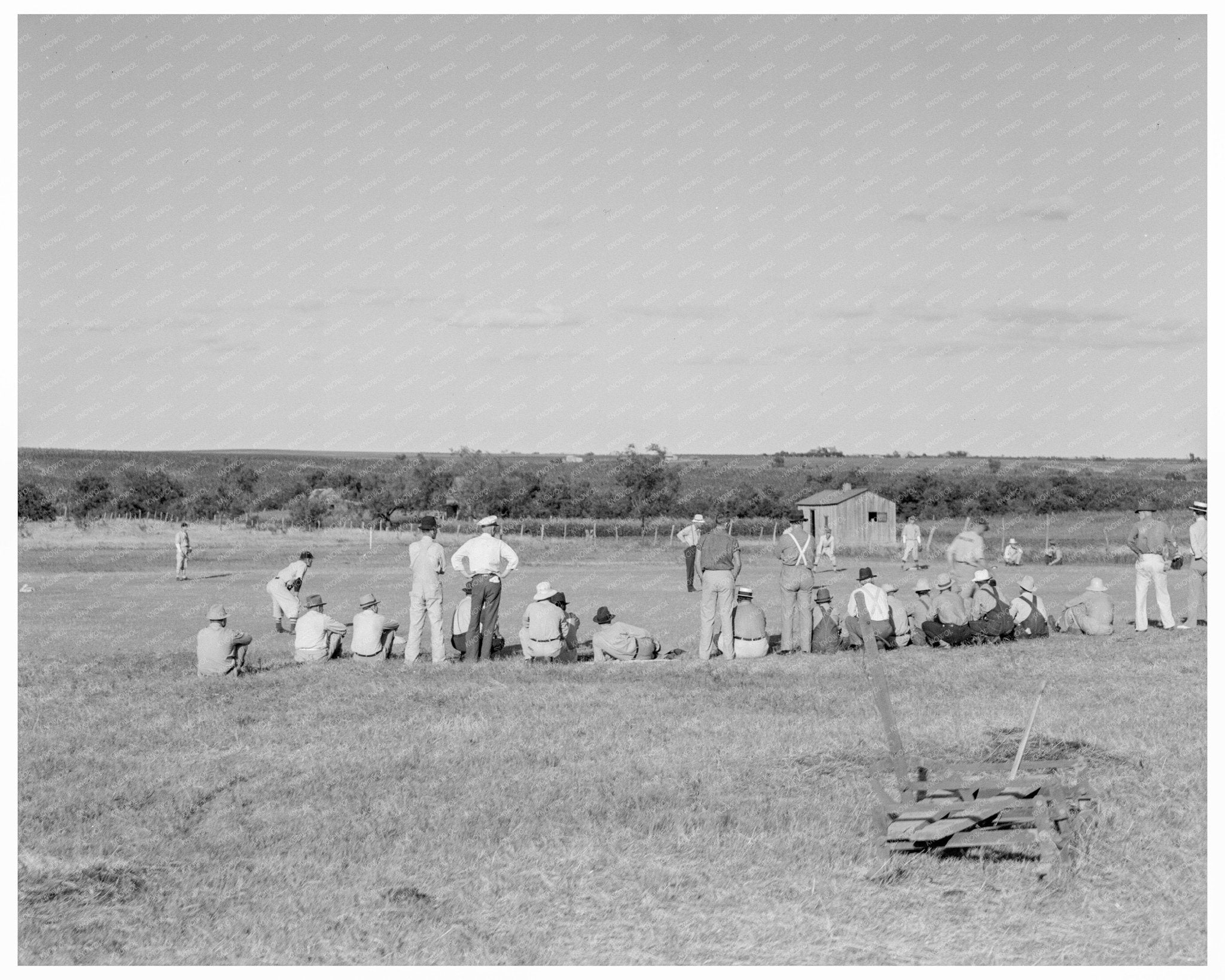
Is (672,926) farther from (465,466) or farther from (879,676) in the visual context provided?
(465,466)

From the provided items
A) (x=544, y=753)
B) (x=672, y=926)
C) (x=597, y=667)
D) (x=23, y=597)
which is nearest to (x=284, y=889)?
(x=672, y=926)

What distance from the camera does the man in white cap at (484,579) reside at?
1358 cm

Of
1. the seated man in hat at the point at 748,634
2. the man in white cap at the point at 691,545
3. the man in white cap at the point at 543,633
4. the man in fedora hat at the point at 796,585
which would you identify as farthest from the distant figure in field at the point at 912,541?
the man in white cap at the point at 543,633

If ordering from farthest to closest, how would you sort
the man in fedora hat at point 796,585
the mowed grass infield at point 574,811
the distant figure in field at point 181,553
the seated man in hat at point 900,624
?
1. the distant figure in field at point 181,553
2. the seated man in hat at point 900,624
3. the man in fedora hat at point 796,585
4. the mowed grass infield at point 574,811

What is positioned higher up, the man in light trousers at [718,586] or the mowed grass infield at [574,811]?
the man in light trousers at [718,586]

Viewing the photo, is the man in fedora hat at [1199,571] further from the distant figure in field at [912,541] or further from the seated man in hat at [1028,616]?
the distant figure in field at [912,541]

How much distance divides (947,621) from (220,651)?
7678mm

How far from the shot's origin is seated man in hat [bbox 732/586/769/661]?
45.7 ft

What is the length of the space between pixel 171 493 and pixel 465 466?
25916mm

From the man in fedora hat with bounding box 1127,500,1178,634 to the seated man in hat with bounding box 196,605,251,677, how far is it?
9548mm

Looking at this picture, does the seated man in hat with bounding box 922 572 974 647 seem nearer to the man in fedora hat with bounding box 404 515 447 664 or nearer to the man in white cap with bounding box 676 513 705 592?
the man in fedora hat with bounding box 404 515 447 664

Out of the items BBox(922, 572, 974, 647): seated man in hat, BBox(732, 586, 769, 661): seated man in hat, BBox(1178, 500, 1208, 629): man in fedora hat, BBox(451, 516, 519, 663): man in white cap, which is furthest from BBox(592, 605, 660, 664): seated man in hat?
BBox(1178, 500, 1208, 629): man in fedora hat

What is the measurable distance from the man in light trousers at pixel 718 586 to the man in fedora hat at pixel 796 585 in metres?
0.55

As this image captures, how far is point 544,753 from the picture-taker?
9852 mm
